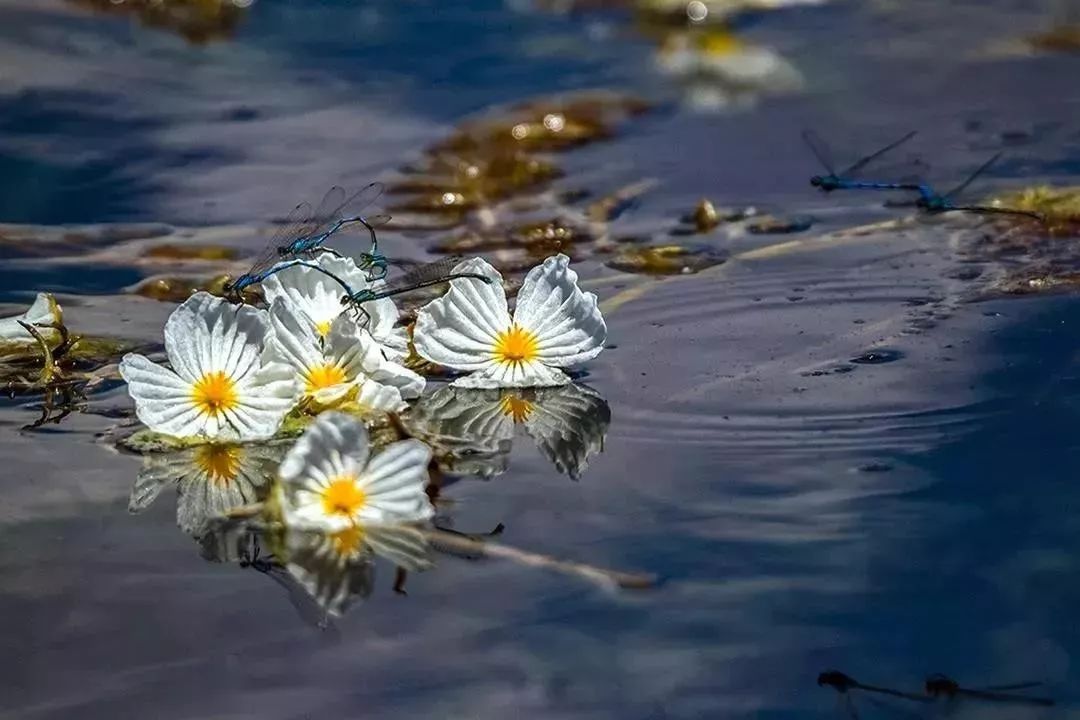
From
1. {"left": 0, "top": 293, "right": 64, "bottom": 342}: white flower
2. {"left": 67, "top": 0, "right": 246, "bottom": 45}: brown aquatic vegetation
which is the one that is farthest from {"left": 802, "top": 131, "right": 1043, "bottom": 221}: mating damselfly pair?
{"left": 67, "top": 0, "right": 246, "bottom": 45}: brown aquatic vegetation

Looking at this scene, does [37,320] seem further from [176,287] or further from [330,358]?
[330,358]

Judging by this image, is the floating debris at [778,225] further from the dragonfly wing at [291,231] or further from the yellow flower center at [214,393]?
the yellow flower center at [214,393]

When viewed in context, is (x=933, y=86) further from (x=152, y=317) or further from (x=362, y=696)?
(x=362, y=696)

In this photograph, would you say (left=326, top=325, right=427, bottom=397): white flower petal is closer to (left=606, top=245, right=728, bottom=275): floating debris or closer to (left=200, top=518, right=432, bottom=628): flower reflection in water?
(left=200, top=518, right=432, bottom=628): flower reflection in water

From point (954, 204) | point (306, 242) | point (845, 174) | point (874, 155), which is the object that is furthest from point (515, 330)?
point (874, 155)

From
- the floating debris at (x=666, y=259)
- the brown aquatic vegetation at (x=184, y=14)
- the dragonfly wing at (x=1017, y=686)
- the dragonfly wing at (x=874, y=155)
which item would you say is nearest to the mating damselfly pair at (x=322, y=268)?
the floating debris at (x=666, y=259)

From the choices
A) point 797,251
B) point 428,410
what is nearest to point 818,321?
point 797,251
